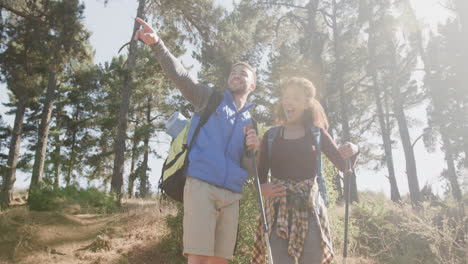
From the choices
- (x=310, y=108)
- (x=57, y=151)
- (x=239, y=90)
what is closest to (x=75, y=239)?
(x=239, y=90)

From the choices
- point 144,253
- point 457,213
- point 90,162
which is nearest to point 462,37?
point 457,213

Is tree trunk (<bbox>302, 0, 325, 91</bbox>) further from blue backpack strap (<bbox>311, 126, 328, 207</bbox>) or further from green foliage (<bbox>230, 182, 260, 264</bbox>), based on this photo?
blue backpack strap (<bbox>311, 126, 328, 207</bbox>)

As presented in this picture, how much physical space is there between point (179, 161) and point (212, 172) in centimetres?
25

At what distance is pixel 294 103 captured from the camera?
2246 millimetres

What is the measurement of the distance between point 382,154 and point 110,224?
16.3 m

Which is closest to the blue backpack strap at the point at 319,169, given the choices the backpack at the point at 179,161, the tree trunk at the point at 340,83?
the backpack at the point at 179,161

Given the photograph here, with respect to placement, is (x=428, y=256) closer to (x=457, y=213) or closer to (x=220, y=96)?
(x=457, y=213)

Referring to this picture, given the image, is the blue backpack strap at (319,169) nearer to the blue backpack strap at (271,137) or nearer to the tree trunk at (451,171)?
the blue backpack strap at (271,137)

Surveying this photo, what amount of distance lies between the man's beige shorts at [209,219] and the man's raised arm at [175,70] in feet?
1.93

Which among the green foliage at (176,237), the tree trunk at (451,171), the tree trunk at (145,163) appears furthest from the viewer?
the tree trunk at (145,163)

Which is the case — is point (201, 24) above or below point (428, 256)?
above

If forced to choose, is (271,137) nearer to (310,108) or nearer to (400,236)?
(310,108)

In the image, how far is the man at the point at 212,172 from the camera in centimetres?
187

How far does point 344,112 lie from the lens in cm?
1400
